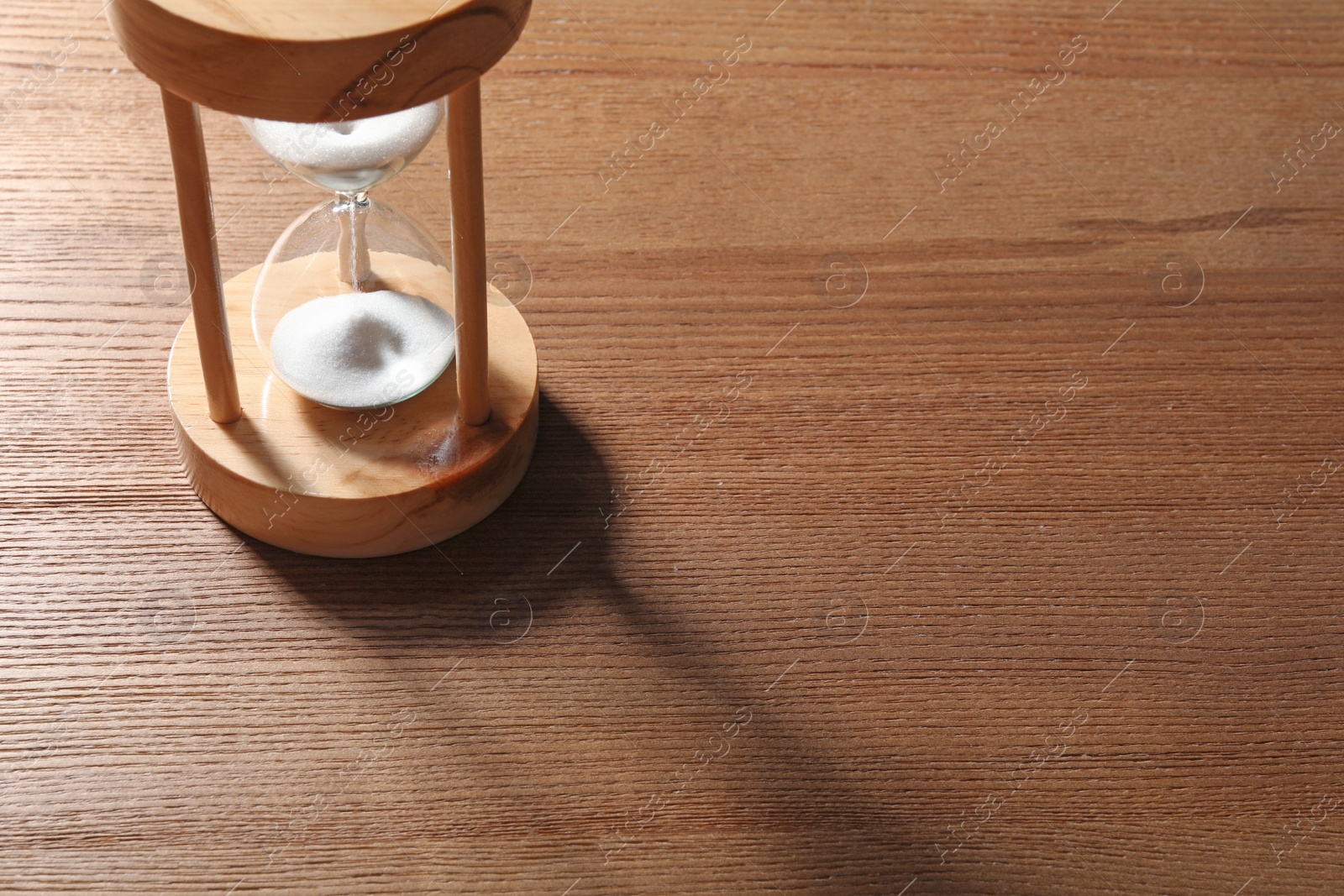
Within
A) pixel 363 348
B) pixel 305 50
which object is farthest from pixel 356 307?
pixel 305 50

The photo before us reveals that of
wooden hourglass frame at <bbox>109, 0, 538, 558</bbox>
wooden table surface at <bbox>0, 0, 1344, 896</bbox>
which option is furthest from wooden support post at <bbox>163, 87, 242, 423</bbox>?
wooden table surface at <bbox>0, 0, 1344, 896</bbox>

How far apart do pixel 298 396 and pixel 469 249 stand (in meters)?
0.19

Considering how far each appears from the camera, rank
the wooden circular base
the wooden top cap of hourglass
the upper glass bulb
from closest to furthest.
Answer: the wooden top cap of hourglass < the upper glass bulb < the wooden circular base

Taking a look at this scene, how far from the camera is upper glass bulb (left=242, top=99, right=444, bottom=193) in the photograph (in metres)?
0.79

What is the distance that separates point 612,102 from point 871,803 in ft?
2.36

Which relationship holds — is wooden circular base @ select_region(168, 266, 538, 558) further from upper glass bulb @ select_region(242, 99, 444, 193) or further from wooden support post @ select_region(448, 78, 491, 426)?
upper glass bulb @ select_region(242, 99, 444, 193)

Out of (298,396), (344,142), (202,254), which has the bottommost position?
(298,396)

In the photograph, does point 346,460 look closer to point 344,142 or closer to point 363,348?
point 363,348

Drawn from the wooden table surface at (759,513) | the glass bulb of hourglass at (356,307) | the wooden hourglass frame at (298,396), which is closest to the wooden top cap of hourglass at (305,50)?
the wooden hourglass frame at (298,396)

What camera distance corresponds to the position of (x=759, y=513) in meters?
1.00

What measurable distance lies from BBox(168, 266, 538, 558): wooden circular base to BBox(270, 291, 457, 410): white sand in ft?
0.05

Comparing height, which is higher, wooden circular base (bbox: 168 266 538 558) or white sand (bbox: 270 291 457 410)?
white sand (bbox: 270 291 457 410)

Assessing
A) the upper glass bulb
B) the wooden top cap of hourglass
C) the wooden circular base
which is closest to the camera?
the wooden top cap of hourglass

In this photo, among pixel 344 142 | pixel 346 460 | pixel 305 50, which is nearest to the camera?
pixel 305 50
